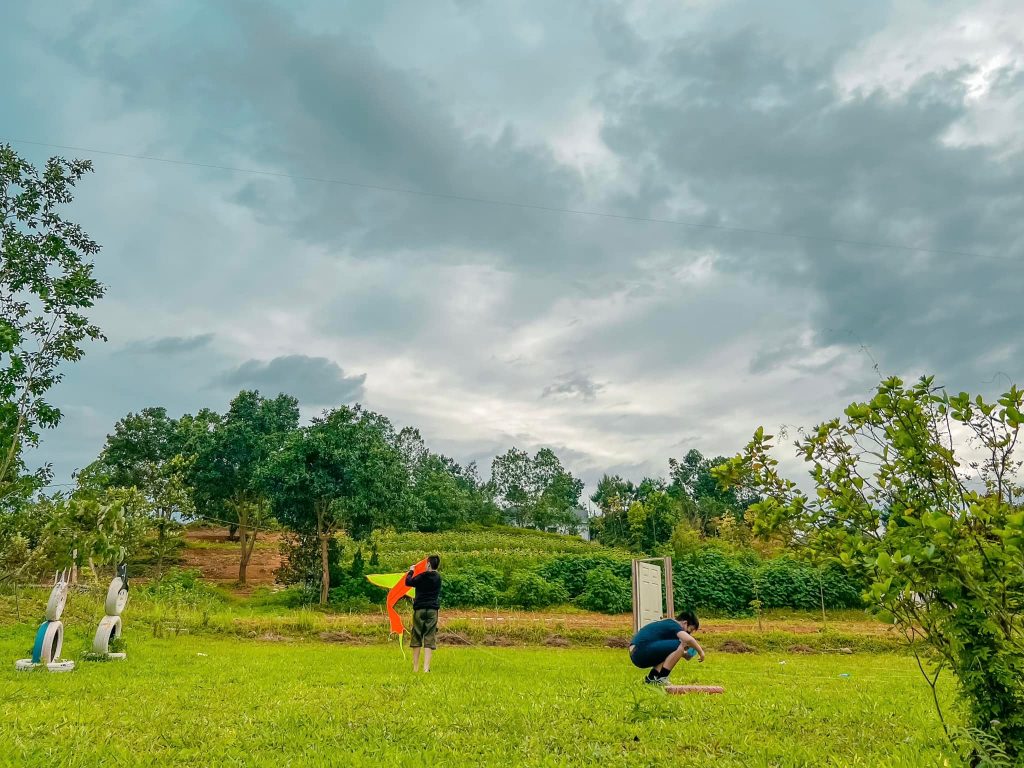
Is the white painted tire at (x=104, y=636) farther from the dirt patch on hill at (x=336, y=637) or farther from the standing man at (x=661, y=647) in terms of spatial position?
the standing man at (x=661, y=647)

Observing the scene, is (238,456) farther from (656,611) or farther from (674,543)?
(656,611)

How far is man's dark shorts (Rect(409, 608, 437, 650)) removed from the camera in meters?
10.1

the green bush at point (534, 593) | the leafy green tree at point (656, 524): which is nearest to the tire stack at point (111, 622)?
the green bush at point (534, 593)

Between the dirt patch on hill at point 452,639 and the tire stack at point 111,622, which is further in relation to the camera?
the dirt patch on hill at point 452,639

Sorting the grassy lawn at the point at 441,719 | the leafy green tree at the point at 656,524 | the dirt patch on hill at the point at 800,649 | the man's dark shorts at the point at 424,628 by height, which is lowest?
the dirt patch on hill at the point at 800,649

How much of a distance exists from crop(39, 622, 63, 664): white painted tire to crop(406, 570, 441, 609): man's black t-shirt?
4798 mm

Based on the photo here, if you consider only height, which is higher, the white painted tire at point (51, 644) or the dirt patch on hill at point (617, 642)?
the white painted tire at point (51, 644)

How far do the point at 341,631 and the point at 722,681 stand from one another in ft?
32.6

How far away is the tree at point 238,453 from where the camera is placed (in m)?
33.5

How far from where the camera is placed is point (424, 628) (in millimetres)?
10094

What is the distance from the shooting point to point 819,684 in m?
9.67

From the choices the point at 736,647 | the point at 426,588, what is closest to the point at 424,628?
the point at 426,588

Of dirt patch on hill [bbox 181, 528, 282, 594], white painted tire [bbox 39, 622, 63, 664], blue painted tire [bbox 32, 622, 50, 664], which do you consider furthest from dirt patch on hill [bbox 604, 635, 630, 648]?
dirt patch on hill [bbox 181, 528, 282, 594]

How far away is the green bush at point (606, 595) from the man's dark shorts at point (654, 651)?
1764cm
